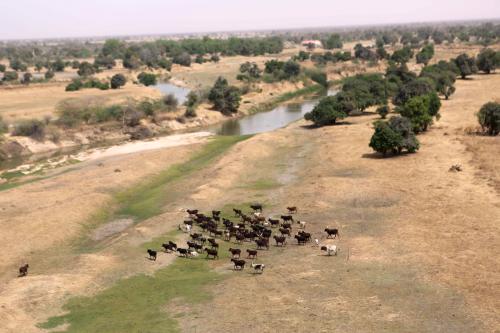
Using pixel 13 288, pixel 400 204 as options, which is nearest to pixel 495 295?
pixel 400 204

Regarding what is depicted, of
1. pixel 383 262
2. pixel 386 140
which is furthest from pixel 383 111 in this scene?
pixel 383 262

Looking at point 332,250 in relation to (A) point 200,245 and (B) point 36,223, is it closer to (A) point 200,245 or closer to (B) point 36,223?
(A) point 200,245

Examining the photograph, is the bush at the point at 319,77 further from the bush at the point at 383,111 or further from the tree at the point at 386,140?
the tree at the point at 386,140

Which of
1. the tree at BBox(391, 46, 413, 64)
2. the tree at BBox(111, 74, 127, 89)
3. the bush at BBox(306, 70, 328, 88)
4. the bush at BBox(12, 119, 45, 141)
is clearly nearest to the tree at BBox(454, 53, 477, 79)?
the tree at BBox(391, 46, 413, 64)

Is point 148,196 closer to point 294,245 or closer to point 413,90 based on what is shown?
point 294,245

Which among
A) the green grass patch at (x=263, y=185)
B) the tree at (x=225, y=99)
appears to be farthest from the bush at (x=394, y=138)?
the tree at (x=225, y=99)

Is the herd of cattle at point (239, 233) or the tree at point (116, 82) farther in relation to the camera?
the tree at point (116, 82)
